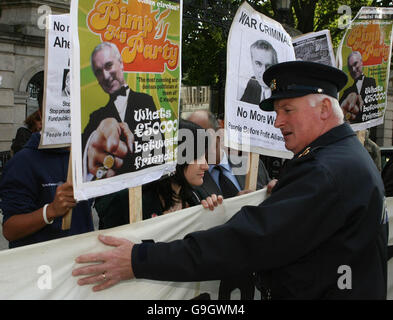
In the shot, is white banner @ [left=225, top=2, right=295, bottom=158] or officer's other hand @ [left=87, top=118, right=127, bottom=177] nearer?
officer's other hand @ [left=87, top=118, right=127, bottom=177]

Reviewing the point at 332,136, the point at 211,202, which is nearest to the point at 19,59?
the point at 211,202

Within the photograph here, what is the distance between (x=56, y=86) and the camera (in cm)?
256

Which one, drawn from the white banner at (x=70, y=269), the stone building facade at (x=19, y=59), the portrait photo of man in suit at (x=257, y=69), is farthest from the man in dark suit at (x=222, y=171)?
the stone building facade at (x=19, y=59)

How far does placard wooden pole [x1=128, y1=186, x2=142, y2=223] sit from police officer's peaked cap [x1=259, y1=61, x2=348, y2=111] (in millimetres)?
847

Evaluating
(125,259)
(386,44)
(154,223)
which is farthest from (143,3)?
(386,44)

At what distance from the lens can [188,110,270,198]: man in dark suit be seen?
343 centimetres

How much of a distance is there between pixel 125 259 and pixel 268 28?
214 centimetres

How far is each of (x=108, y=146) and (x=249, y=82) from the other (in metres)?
1.37

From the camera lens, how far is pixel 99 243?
1.92 meters

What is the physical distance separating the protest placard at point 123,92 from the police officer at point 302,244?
1.33 ft

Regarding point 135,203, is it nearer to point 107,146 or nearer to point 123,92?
point 107,146

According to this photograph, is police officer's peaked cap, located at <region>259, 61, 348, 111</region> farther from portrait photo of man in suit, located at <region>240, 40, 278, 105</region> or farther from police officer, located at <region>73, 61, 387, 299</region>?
portrait photo of man in suit, located at <region>240, 40, 278, 105</region>

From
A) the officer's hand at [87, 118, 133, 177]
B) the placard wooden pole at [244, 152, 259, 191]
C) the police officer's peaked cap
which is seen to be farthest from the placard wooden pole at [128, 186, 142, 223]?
the placard wooden pole at [244, 152, 259, 191]
